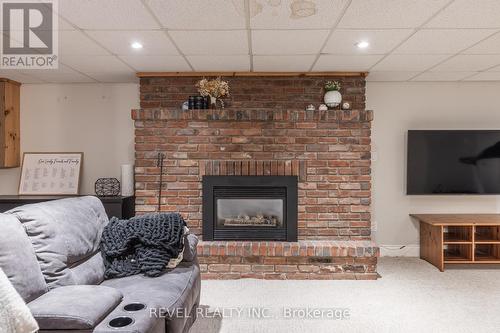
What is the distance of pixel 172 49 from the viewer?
313 centimetres

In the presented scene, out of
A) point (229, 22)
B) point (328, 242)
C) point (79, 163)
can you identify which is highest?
point (229, 22)

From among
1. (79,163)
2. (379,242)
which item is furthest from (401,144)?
(79,163)

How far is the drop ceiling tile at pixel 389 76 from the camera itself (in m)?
3.99

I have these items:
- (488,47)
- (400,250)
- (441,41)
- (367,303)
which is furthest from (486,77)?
(367,303)

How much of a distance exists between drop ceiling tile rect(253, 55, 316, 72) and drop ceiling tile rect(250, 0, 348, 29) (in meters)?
0.77

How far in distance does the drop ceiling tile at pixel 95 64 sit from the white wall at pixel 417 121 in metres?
2.90

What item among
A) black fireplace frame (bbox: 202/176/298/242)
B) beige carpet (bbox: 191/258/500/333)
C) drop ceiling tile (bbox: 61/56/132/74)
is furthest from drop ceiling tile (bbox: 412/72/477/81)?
drop ceiling tile (bbox: 61/56/132/74)

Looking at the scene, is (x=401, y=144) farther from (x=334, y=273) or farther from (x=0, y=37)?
(x=0, y=37)

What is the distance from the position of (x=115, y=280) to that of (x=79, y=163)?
271cm

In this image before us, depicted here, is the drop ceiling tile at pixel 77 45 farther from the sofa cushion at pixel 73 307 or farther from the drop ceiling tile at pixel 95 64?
the sofa cushion at pixel 73 307

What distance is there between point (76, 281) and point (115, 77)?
283cm

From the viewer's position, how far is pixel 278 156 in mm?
4012

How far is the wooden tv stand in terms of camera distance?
3.91 metres

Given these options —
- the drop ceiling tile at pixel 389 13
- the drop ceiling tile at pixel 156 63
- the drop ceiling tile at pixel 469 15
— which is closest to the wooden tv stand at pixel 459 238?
the drop ceiling tile at pixel 469 15
